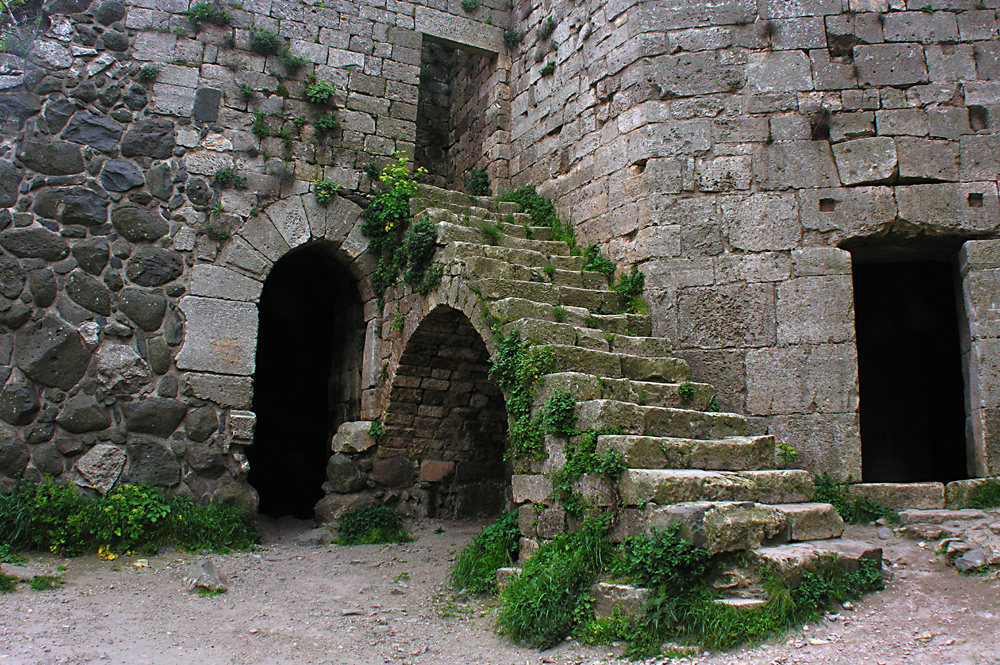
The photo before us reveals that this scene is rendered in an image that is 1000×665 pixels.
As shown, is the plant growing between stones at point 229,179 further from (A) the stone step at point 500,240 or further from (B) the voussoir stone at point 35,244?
(A) the stone step at point 500,240

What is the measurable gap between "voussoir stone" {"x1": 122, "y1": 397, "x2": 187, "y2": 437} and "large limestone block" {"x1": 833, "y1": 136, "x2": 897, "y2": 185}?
6.33m

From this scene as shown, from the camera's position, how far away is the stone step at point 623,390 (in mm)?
5055

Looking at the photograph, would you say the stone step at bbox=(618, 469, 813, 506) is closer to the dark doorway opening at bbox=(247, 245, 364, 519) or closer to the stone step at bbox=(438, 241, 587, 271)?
the stone step at bbox=(438, 241, 587, 271)

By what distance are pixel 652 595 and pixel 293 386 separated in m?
7.55

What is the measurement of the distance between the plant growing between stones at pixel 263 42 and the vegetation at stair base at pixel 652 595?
19.9ft

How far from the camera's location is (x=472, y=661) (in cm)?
415

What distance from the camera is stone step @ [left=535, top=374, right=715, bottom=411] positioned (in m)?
5.05

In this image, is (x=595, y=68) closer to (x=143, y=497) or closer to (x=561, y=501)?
(x=561, y=501)

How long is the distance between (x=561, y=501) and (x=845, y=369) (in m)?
2.85

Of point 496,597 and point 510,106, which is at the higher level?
point 510,106

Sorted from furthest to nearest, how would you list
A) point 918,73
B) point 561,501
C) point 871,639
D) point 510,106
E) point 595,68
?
point 510,106 → point 595,68 → point 918,73 → point 561,501 → point 871,639

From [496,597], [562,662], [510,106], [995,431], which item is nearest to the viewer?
[562,662]

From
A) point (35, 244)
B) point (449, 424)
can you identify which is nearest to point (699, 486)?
point (449, 424)

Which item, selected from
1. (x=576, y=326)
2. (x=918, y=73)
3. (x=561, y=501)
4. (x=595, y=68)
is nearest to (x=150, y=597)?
(x=561, y=501)
